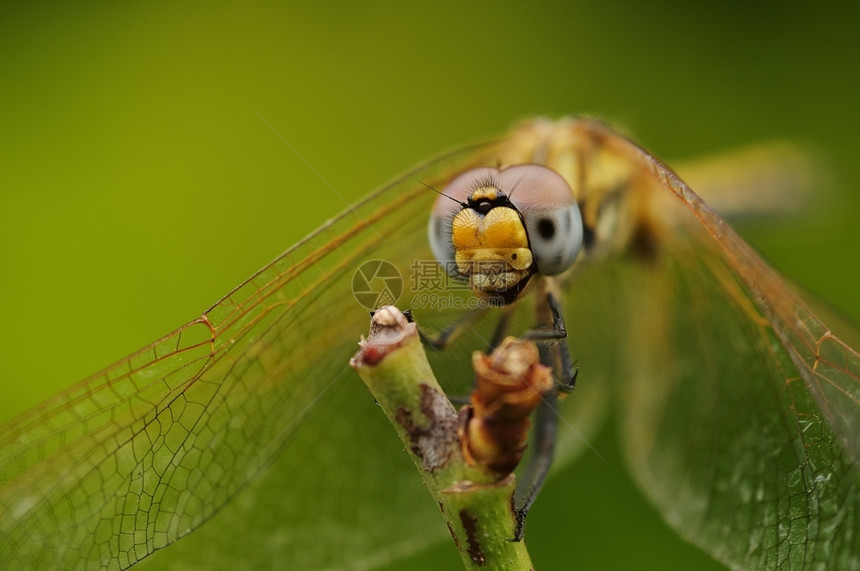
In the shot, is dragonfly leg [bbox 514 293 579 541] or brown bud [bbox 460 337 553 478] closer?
brown bud [bbox 460 337 553 478]

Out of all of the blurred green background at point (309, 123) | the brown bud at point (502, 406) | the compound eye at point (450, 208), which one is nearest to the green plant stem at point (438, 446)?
the brown bud at point (502, 406)

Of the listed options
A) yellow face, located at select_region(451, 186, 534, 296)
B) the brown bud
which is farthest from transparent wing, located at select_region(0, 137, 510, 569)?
the brown bud

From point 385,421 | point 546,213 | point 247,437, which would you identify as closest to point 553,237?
point 546,213

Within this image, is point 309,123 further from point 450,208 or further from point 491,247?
point 491,247

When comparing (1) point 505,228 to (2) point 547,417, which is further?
(2) point 547,417

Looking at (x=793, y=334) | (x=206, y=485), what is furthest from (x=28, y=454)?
(x=793, y=334)

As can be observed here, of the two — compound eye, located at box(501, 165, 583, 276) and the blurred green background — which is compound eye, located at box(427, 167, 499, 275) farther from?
the blurred green background

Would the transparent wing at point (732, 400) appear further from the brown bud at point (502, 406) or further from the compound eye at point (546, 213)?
the brown bud at point (502, 406)
